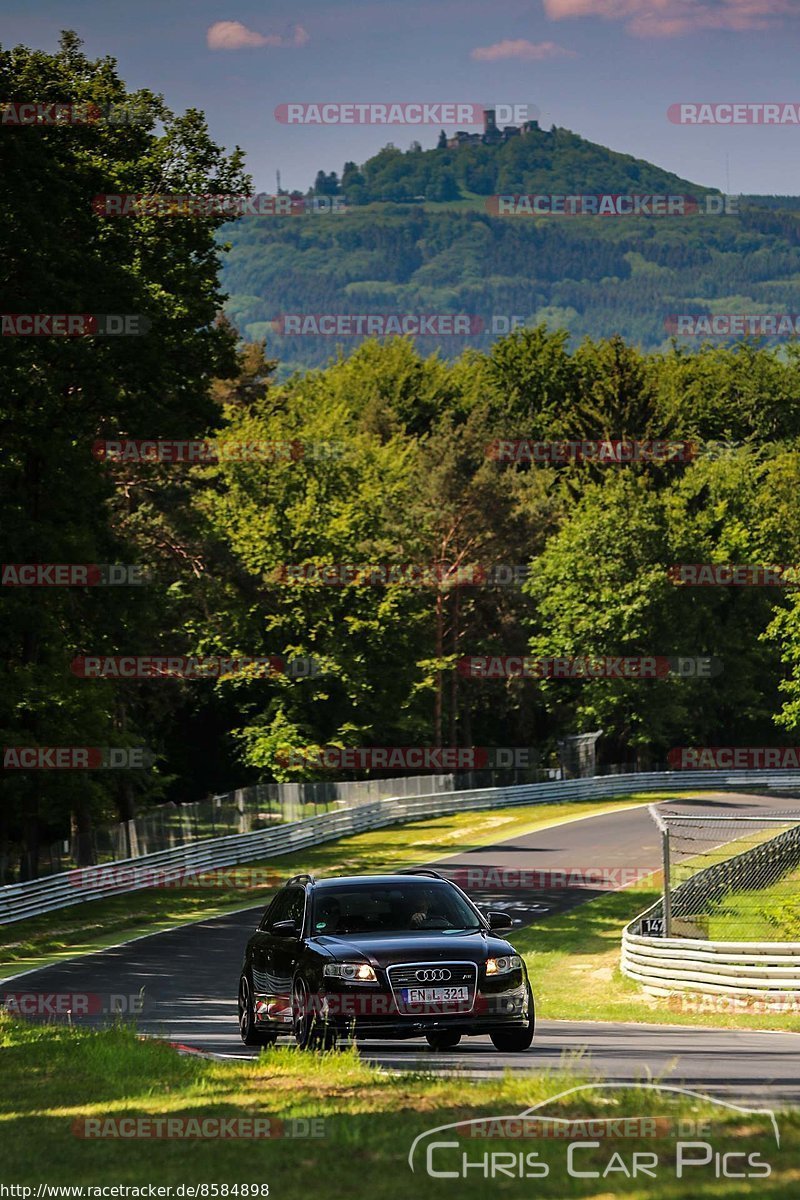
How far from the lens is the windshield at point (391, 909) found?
13.3 metres

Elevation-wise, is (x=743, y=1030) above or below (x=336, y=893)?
below

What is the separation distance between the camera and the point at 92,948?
1201 inches

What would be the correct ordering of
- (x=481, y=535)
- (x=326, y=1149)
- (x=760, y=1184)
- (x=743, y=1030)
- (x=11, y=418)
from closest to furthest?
(x=760, y=1184) < (x=326, y=1149) < (x=743, y=1030) < (x=11, y=418) < (x=481, y=535)

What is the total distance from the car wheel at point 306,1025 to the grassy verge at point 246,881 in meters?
15.2

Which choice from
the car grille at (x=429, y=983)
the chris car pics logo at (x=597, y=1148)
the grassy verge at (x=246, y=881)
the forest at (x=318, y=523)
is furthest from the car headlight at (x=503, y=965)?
the forest at (x=318, y=523)

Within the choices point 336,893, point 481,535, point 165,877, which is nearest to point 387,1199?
point 336,893

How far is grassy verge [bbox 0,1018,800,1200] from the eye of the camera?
6914mm

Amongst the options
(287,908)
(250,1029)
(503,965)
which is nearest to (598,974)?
(250,1029)

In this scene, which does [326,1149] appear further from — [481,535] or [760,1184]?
[481,535]

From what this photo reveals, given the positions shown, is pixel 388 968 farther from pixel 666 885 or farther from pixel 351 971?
pixel 666 885

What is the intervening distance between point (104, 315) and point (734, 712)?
181 ft

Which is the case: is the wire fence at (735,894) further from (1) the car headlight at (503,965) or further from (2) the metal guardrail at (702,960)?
(1) the car headlight at (503,965)

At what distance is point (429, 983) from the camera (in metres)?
12.2

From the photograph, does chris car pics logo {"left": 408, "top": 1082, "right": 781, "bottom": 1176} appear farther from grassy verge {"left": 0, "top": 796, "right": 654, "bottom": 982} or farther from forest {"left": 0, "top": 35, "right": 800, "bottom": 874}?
forest {"left": 0, "top": 35, "right": 800, "bottom": 874}
